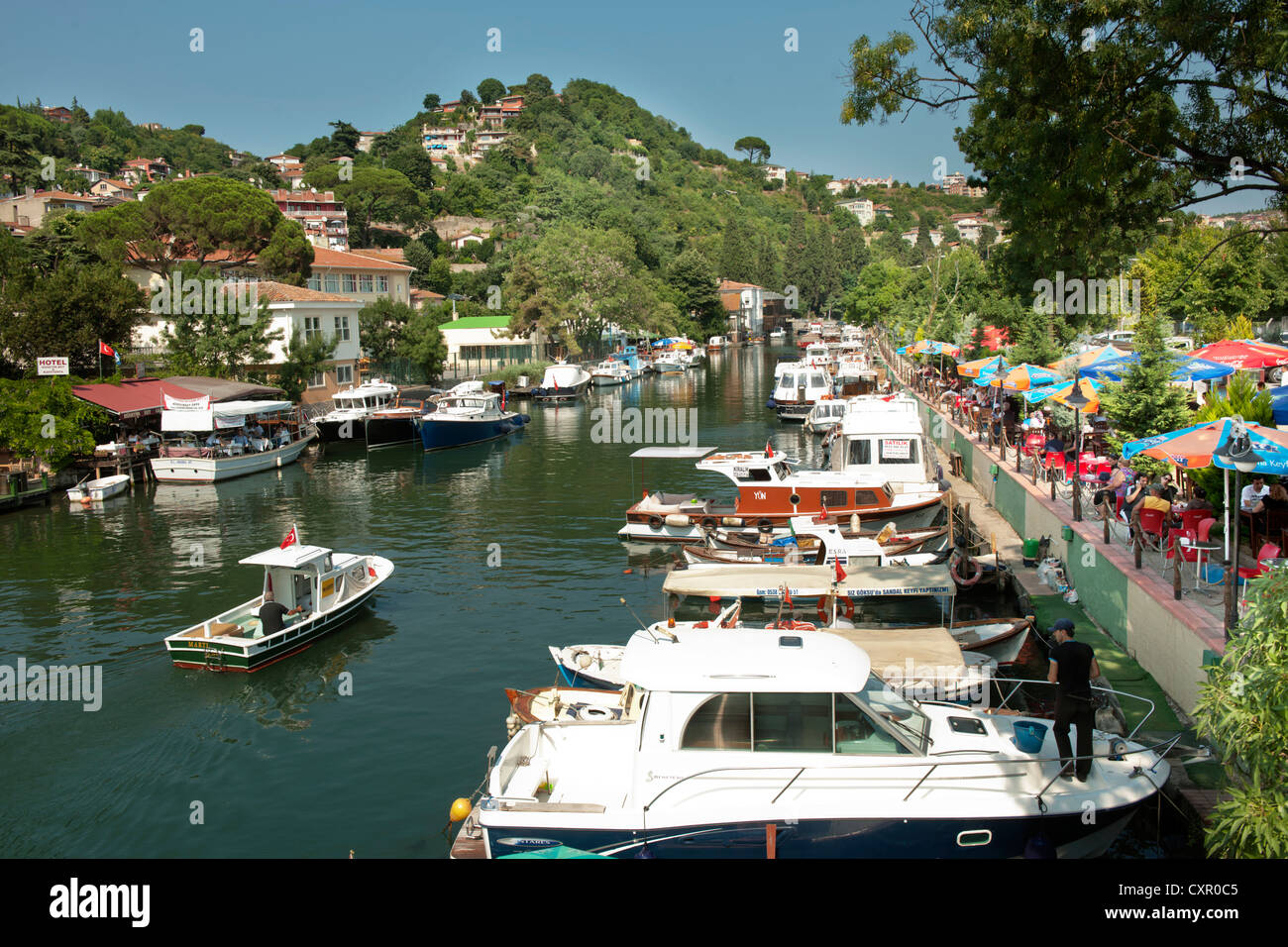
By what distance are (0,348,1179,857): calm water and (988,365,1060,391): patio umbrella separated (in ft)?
35.1

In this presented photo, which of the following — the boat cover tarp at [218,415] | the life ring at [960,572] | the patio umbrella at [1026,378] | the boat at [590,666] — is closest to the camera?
the boat at [590,666]

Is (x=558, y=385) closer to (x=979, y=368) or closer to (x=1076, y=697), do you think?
(x=979, y=368)

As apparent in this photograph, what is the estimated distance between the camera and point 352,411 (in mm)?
51312

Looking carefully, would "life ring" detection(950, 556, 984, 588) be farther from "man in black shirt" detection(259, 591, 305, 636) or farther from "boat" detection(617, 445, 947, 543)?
"man in black shirt" detection(259, 591, 305, 636)

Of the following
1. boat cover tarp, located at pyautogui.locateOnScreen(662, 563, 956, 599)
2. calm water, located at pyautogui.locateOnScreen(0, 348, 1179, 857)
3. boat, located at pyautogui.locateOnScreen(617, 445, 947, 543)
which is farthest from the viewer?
boat, located at pyautogui.locateOnScreen(617, 445, 947, 543)

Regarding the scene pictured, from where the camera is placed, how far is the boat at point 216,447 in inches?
1566

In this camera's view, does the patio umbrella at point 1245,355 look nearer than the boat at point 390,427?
Yes

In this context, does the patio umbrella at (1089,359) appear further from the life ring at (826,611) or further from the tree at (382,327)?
the tree at (382,327)

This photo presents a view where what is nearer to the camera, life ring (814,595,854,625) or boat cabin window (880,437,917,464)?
life ring (814,595,854,625)

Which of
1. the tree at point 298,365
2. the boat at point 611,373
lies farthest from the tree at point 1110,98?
the boat at point 611,373

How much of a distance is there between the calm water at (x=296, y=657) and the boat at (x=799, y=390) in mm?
16537

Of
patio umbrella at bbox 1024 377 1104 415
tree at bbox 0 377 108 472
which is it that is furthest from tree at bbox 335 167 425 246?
patio umbrella at bbox 1024 377 1104 415

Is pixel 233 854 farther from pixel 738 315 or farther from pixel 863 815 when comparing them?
pixel 738 315

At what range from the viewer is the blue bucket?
10602 mm
